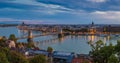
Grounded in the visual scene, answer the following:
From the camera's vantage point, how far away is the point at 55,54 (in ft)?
44.4

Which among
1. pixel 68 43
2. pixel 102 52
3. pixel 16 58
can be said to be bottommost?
pixel 68 43

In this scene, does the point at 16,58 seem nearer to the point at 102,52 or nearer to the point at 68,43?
the point at 102,52

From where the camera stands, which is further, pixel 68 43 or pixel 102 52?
pixel 68 43

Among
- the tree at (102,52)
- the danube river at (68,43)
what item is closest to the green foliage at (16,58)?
the tree at (102,52)

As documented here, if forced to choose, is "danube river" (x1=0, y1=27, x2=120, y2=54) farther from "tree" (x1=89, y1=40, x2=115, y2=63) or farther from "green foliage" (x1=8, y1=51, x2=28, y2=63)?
"tree" (x1=89, y1=40, x2=115, y2=63)

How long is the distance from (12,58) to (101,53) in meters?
6.22

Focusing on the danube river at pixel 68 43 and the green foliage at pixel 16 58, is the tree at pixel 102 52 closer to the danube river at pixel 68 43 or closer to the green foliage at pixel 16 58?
the green foliage at pixel 16 58

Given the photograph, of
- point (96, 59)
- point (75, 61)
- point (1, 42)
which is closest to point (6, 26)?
point (1, 42)

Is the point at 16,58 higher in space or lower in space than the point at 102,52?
lower

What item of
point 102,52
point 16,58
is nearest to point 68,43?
point 16,58

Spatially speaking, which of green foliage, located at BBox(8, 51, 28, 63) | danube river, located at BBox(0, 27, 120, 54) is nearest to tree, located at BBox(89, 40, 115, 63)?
green foliage, located at BBox(8, 51, 28, 63)

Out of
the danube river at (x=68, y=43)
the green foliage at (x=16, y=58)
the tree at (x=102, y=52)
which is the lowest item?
the danube river at (x=68, y=43)

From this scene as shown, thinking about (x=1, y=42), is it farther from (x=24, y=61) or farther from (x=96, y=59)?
(x=96, y=59)

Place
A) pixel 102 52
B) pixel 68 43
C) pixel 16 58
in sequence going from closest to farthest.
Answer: pixel 102 52 < pixel 16 58 < pixel 68 43
